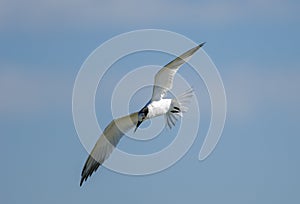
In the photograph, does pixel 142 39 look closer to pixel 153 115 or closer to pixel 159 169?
pixel 153 115

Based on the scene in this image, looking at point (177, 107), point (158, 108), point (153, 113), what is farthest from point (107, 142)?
point (177, 107)

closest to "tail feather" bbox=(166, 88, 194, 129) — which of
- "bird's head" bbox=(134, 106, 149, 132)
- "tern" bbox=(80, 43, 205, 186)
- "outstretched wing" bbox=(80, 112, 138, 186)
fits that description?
"tern" bbox=(80, 43, 205, 186)

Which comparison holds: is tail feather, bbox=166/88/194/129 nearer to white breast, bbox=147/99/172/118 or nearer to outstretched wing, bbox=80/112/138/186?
white breast, bbox=147/99/172/118

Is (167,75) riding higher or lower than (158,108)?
higher

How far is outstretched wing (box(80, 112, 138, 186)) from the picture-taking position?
1101 cm

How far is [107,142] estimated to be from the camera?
11.4m

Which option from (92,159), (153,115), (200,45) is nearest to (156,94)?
(153,115)

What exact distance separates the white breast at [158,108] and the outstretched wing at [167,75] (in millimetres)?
430

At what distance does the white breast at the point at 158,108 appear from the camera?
10062 mm

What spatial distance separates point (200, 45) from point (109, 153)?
285 cm

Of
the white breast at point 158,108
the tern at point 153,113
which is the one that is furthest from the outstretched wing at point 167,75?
the white breast at point 158,108

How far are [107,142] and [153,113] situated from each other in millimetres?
1709

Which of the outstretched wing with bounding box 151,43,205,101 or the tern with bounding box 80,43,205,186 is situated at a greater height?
the outstretched wing with bounding box 151,43,205,101

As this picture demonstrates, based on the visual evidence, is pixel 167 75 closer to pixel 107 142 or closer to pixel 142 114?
pixel 142 114
